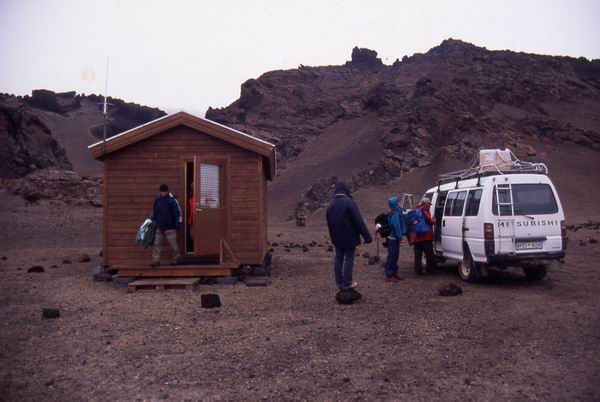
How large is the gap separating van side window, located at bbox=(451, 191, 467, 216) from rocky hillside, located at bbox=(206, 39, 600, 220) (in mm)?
31910

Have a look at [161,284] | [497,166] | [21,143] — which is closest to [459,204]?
[497,166]

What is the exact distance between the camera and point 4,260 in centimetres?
1716

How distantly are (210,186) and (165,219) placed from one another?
1.31 meters

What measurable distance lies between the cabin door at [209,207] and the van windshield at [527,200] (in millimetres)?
5803

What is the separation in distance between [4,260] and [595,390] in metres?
16.8

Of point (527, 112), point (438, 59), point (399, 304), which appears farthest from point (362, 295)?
point (438, 59)

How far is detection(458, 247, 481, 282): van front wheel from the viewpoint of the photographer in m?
11.1

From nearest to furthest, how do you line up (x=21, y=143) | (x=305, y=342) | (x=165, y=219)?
1. (x=305, y=342)
2. (x=165, y=219)
3. (x=21, y=143)

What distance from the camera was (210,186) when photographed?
41.5 feet

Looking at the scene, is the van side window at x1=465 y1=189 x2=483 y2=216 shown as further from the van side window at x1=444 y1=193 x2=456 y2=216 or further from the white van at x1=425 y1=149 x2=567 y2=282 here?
the van side window at x1=444 y1=193 x2=456 y2=216

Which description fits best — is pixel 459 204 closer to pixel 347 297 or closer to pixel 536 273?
pixel 536 273

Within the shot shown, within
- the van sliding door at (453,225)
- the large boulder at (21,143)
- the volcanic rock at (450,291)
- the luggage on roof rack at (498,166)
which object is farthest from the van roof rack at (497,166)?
the large boulder at (21,143)

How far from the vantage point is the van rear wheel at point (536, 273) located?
11.7 metres

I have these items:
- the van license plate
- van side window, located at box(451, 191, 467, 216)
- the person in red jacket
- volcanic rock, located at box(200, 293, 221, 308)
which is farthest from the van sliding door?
volcanic rock, located at box(200, 293, 221, 308)
